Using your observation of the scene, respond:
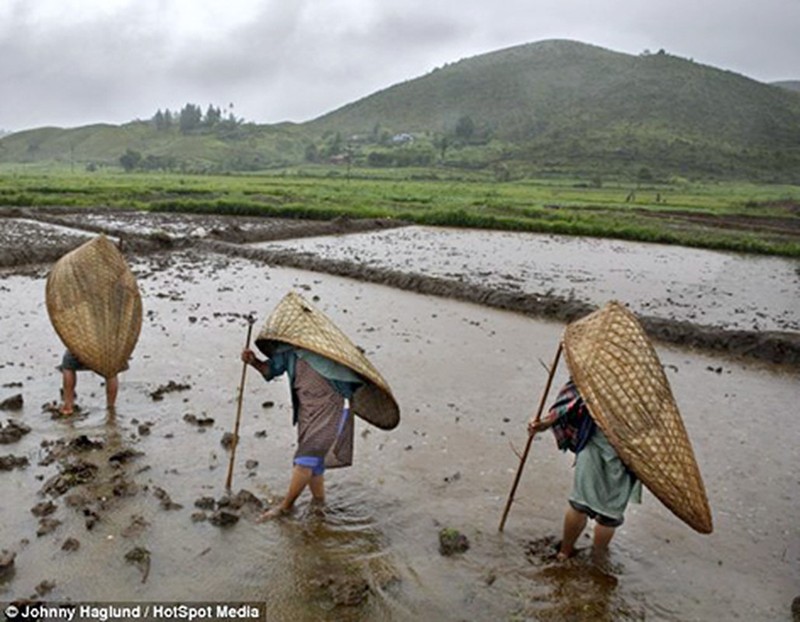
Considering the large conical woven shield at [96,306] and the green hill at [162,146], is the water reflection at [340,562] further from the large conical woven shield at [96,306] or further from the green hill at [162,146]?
the green hill at [162,146]

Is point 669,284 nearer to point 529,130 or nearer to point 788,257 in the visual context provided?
Answer: point 788,257

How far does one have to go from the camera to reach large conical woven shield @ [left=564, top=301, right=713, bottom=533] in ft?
12.5

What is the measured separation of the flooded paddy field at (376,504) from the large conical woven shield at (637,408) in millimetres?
992

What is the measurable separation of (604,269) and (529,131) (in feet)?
329

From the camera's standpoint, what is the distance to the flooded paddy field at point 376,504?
4273mm

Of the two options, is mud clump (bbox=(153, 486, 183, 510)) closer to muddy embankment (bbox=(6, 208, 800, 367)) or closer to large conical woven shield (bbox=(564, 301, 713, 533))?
large conical woven shield (bbox=(564, 301, 713, 533))

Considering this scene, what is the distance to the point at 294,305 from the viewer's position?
4.83 meters

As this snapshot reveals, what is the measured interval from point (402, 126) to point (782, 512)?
142 m

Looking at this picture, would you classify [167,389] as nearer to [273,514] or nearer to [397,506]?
[273,514]

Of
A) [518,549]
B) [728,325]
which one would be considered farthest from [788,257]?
[518,549]

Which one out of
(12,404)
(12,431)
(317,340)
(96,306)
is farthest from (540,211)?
(317,340)

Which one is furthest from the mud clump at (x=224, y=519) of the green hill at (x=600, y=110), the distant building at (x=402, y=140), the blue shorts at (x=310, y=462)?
the distant building at (x=402, y=140)

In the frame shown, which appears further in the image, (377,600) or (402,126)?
(402,126)

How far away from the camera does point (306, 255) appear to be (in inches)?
704
